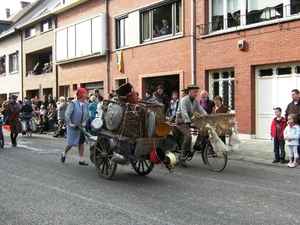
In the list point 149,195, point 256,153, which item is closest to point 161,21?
point 256,153

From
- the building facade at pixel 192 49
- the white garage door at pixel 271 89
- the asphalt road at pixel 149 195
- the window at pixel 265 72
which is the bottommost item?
the asphalt road at pixel 149 195

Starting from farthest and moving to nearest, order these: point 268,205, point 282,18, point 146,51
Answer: point 146,51, point 282,18, point 268,205

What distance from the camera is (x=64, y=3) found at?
25109 millimetres

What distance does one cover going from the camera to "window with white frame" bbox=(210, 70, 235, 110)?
14.9 meters

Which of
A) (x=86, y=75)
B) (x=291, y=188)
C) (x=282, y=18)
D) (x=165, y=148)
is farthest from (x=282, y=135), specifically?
(x=86, y=75)

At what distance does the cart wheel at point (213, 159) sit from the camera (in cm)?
838

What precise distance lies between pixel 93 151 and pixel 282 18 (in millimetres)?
8396

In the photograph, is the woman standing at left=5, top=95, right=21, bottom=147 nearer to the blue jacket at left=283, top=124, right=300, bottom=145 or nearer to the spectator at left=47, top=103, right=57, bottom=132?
the spectator at left=47, top=103, right=57, bottom=132

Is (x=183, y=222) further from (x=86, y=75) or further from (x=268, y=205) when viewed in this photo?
(x=86, y=75)

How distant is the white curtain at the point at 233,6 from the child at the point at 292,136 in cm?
677

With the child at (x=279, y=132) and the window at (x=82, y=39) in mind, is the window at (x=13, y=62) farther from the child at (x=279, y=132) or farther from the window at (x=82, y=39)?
the child at (x=279, y=132)

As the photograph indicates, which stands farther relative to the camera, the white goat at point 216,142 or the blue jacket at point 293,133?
the blue jacket at point 293,133

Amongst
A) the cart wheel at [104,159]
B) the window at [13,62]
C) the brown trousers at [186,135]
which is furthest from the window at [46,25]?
the cart wheel at [104,159]

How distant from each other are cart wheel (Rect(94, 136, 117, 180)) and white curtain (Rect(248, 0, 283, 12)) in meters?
8.85
